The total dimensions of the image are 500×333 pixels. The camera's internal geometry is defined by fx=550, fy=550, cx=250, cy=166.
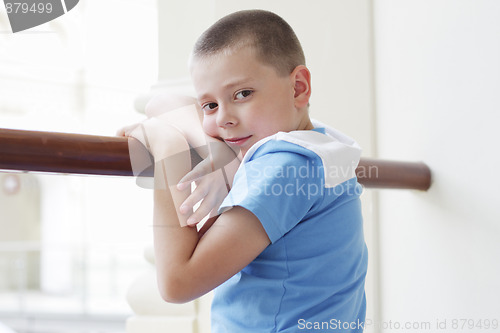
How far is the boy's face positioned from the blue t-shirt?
5cm

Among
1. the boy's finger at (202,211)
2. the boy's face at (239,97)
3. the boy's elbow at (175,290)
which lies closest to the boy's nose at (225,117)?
the boy's face at (239,97)

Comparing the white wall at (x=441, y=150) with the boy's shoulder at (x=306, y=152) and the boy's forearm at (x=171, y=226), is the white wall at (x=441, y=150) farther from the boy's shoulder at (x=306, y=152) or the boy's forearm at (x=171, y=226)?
the boy's forearm at (x=171, y=226)

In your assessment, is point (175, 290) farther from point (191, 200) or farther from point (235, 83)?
point (235, 83)

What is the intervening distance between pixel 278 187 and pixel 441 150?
694mm

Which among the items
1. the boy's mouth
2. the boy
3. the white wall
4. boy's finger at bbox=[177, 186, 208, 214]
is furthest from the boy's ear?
the white wall

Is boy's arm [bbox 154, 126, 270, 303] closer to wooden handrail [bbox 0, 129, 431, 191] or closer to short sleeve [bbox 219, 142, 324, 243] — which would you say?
short sleeve [bbox 219, 142, 324, 243]

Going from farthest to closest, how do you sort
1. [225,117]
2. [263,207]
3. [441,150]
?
[441,150] → [225,117] → [263,207]

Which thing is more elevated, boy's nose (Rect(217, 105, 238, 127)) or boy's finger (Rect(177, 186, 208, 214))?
boy's nose (Rect(217, 105, 238, 127))

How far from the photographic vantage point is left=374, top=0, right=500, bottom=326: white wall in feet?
3.49

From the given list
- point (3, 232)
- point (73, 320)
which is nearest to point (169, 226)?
point (73, 320)

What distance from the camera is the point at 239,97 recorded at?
2.37ft

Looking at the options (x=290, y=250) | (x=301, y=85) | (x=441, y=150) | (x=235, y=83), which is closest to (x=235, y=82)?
(x=235, y=83)

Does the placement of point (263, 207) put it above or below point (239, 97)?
below

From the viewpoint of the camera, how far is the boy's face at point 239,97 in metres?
0.72
